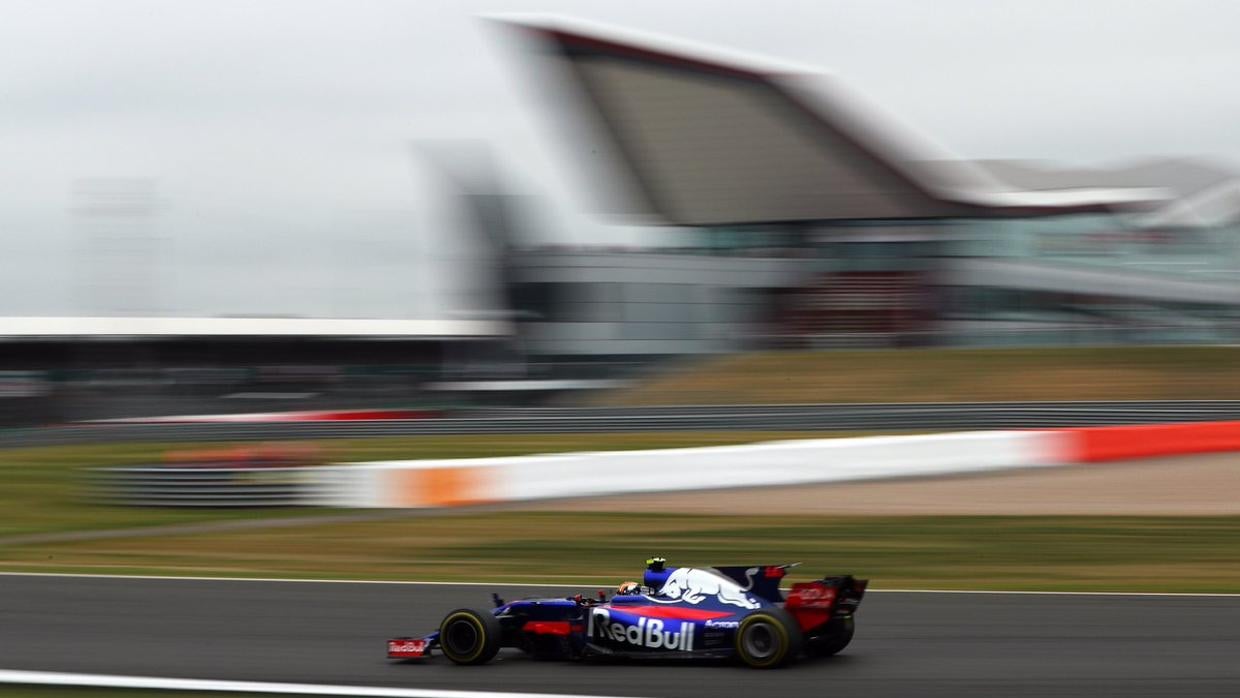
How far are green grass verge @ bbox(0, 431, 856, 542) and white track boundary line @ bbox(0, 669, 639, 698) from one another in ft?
27.2

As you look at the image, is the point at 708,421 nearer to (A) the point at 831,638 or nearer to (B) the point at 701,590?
(A) the point at 831,638

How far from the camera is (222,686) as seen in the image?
20.7 ft

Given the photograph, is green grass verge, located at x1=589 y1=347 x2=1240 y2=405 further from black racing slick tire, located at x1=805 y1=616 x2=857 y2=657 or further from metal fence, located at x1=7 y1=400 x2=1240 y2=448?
black racing slick tire, located at x1=805 y1=616 x2=857 y2=657

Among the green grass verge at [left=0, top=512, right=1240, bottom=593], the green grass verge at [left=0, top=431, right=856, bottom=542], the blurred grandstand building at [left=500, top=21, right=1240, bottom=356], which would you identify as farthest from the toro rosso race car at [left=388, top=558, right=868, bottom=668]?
the blurred grandstand building at [left=500, top=21, right=1240, bottom=356]

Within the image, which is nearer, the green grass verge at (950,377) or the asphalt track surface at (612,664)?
the asphalt track surface at (612,664)

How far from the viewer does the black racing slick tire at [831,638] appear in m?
6.54

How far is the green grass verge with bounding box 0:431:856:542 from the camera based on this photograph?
1518cm

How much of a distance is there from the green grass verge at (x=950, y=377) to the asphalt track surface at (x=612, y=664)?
25.8m

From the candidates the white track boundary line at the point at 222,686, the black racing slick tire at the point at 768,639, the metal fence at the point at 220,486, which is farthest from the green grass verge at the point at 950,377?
the white track boundary line at the point at 222,686

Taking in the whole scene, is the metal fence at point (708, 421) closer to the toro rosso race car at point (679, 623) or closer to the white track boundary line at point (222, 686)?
the toro rosso race car at point (679, 623)

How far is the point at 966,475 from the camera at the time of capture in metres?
17.5

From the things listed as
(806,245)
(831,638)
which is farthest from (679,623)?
(806,245)

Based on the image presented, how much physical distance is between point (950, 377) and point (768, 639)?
101 ft

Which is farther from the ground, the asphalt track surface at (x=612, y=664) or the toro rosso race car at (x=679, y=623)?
the toro rosso race car at (x=679, y=623)
